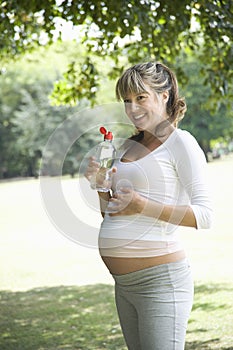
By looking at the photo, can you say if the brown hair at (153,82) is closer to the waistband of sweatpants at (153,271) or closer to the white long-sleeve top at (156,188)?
the white long-sleeve top at (156,188)

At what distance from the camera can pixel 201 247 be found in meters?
12.5

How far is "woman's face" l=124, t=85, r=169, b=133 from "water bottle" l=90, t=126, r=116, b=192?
0.13m

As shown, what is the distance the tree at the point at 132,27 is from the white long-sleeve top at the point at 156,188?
284cm

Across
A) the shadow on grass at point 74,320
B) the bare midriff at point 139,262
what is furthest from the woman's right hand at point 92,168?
the shadow on grass at point 74,320

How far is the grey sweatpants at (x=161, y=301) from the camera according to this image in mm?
2275

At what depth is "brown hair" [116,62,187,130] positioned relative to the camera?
7.73ft

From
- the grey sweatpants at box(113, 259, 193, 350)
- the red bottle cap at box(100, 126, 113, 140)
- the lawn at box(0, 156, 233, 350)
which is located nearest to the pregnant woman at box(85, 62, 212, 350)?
the grey sweatpants at box(113, 259, 193, 350)

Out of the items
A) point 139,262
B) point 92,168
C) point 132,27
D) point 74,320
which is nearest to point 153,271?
point 139,262

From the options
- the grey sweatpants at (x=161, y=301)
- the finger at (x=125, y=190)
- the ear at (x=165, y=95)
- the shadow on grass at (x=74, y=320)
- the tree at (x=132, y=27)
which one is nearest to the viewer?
the finger at (x=125, y=190)

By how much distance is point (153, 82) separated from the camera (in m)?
2.37

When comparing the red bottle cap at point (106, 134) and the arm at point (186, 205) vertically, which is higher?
the red bottle cap at point (106, 134)

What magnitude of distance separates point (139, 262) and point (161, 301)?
0.17m

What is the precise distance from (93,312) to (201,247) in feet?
19.8

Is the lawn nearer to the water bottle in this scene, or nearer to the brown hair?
the water bottle
